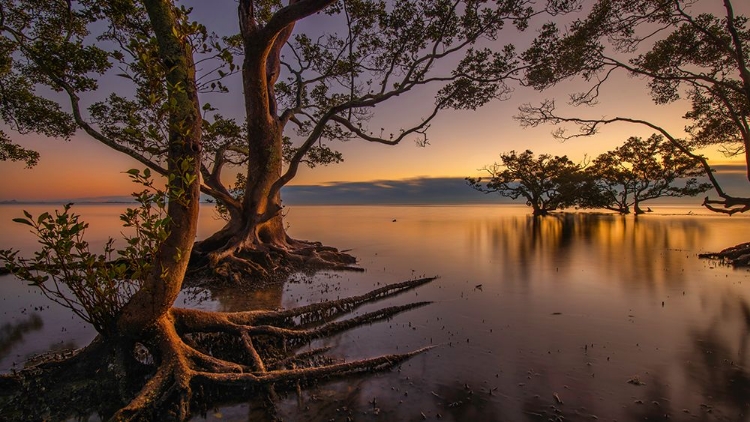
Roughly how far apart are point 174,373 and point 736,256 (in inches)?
906

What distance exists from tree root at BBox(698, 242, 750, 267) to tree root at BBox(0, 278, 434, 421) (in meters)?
18.6

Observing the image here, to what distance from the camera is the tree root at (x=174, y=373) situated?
4297mm

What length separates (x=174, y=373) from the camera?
14.8 ft

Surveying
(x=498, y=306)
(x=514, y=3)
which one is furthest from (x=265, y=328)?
(x=514, y=3)

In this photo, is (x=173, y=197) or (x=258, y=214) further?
(x=258, y=214)

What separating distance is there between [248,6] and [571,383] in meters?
12.0

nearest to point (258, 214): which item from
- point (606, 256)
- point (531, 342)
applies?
point (531, 342)

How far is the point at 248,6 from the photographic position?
1012 cm

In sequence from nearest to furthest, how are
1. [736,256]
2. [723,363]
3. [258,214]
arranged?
[723,363] → [258,214] → [736,256]

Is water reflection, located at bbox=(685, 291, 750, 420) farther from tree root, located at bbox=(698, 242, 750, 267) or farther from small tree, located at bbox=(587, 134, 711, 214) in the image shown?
small tree, located at bbox=(587, 134, 711, 214)

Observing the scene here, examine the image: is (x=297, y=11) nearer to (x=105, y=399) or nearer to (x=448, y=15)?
(x=105, y=399)

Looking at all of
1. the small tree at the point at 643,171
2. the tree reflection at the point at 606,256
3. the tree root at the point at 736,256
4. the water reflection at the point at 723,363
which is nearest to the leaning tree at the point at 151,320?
the water reflection at the point at 723,363

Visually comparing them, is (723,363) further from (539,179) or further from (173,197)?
(539,179)

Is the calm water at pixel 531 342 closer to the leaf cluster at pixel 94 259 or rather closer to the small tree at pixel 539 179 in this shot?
the leaf cluster at pixel 94 259
